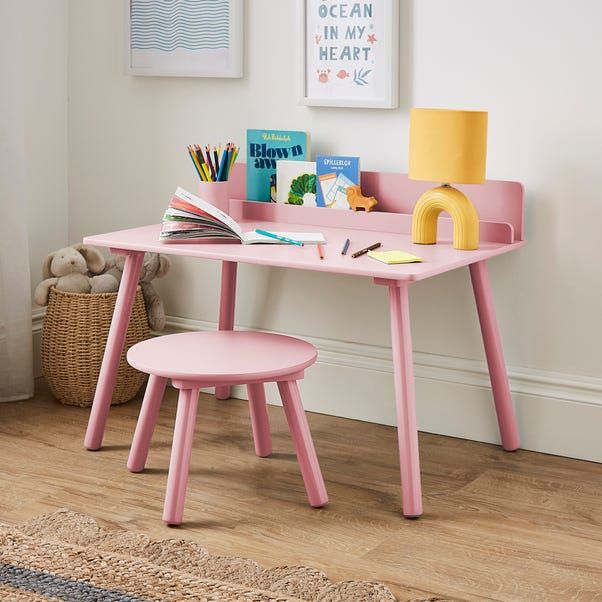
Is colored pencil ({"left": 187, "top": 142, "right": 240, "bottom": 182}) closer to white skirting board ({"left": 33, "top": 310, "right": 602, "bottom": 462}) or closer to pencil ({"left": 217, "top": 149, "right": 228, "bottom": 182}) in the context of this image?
pencil ({"left": 217, "top": 149, "right": 228, "bottom": 182})

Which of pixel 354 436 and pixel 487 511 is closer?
pixel 487 511

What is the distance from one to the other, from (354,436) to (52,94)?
56.2 inches

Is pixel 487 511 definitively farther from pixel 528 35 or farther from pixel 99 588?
pixel 528 35

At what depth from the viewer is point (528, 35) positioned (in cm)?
251

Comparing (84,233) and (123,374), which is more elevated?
(84,233)

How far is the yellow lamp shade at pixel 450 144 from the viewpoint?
233 centimetres

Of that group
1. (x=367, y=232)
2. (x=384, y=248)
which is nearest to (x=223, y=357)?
(x=384, y=248)

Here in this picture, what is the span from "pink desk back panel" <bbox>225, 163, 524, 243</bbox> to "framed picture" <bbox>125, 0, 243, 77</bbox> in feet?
1.03

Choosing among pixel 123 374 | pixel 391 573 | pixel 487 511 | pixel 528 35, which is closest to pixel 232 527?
pixel 391 573

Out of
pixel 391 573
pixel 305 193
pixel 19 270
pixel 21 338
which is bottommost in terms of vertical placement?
pixel 391 573

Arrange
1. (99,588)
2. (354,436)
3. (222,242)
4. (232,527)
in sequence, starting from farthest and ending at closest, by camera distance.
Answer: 1. (354,436)
2. (222,242)
3. (232,527)
4. (99,588)

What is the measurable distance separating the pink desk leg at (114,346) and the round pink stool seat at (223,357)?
0.69 ft

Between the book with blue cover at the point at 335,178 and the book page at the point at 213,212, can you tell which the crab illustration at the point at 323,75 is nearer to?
the book with blue cover at the point at 335,178

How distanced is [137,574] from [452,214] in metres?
1.06
